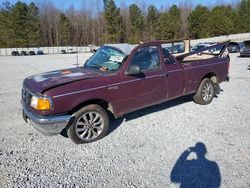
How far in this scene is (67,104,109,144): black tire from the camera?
4387 millimetres

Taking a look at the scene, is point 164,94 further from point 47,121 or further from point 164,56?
point 47,121

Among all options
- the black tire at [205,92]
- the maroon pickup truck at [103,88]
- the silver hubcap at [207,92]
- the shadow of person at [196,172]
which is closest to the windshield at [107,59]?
the maroon pickup truck at [103,88]

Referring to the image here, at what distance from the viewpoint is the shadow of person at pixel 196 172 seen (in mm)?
3346

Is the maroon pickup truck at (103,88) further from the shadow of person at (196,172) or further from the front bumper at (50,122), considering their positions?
the shadow of person at (196,172)

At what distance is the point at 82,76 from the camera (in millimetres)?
4656

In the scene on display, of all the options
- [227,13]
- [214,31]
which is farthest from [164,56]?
[227,13]

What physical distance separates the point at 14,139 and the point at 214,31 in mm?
69150

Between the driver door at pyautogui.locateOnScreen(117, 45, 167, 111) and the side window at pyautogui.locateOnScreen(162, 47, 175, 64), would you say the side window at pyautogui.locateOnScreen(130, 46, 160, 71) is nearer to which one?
the driver door at pyautogui.locateOnScreen(117, 45, 167, 111)

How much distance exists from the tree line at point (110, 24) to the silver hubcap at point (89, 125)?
6116 centimetres

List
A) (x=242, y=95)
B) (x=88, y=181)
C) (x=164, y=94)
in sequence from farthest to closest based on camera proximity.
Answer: (x=242, y=95), (x=164, y=94), (x=88, y=181)

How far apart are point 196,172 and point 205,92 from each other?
3571 mm

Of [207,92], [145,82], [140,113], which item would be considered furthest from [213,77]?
[145,82]

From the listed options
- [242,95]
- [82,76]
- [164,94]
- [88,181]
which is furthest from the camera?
[242,95]

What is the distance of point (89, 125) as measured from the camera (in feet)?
14.9
